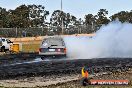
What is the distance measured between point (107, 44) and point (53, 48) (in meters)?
7.15

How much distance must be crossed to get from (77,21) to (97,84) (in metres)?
151

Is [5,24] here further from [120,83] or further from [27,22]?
[120,83]

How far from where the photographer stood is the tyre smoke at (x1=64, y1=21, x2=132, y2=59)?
34.7m

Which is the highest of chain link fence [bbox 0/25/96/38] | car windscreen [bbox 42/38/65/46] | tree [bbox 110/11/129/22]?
tree [bbox 110/11/129/22]

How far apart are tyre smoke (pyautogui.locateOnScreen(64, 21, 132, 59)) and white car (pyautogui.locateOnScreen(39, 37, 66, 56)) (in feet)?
12.6

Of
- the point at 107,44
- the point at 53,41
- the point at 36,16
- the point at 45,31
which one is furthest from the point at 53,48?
the point at 36,16

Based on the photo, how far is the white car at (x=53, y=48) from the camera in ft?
98.0

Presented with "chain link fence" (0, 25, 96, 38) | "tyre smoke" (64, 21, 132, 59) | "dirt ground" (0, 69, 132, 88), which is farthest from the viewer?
"chain link fence" (0, 25, 96, 38)

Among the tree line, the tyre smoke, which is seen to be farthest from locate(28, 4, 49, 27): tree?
the tyre smoke

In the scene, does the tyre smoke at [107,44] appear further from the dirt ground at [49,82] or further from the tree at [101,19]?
the tree at [101,19]

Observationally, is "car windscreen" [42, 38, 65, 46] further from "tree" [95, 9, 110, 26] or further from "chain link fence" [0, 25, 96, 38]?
"tree" [95, 9, 110, 26]

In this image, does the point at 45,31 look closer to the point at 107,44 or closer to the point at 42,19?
the point at 107,44

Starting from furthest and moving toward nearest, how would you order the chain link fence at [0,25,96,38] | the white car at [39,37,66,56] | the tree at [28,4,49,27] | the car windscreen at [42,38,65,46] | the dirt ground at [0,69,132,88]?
the tree at [28,4,49,27] < the chain link fence at [0,25,96,38] < the car windscreen at [42,38,65,46] < the white car at [39,37,66,56] < the dirt ground at [0,69,132,88]

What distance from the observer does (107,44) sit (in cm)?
3556
